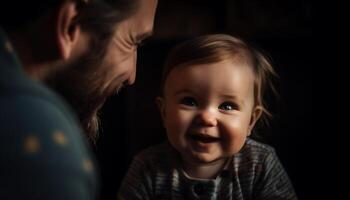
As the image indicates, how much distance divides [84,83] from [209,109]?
39 centimetres

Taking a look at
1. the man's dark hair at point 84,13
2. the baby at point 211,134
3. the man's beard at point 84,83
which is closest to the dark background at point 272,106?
the baby at point 211,134

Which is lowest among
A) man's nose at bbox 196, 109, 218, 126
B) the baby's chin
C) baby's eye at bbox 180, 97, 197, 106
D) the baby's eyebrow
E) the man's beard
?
the baby's chin

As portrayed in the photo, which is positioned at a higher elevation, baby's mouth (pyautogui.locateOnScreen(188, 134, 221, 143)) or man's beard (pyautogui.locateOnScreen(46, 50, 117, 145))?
man's beard (pyautogui.locateOnScreen(46, 50, 117, 145))

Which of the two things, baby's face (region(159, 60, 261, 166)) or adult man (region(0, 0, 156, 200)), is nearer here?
adult man (region(0, 0, 156, 200))

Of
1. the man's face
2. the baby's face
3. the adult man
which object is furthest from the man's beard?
the baby's face

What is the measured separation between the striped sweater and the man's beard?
352 mm

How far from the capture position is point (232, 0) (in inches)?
77.7

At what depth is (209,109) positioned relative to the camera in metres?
1.16

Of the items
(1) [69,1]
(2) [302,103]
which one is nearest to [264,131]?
(2) [302,103]

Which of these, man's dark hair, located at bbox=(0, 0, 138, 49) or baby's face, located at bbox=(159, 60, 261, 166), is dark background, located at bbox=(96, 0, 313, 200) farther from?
man's dark hair, located at bbox=(0, 0, 138, 49)

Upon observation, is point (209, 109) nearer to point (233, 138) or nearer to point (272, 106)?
point (233, 138)

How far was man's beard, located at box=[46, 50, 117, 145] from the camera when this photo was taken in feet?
2.61

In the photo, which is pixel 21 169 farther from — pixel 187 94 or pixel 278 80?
pixel 278 80

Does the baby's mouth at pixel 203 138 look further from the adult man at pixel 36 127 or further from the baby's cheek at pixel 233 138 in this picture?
the adult man at pixel 36 127
